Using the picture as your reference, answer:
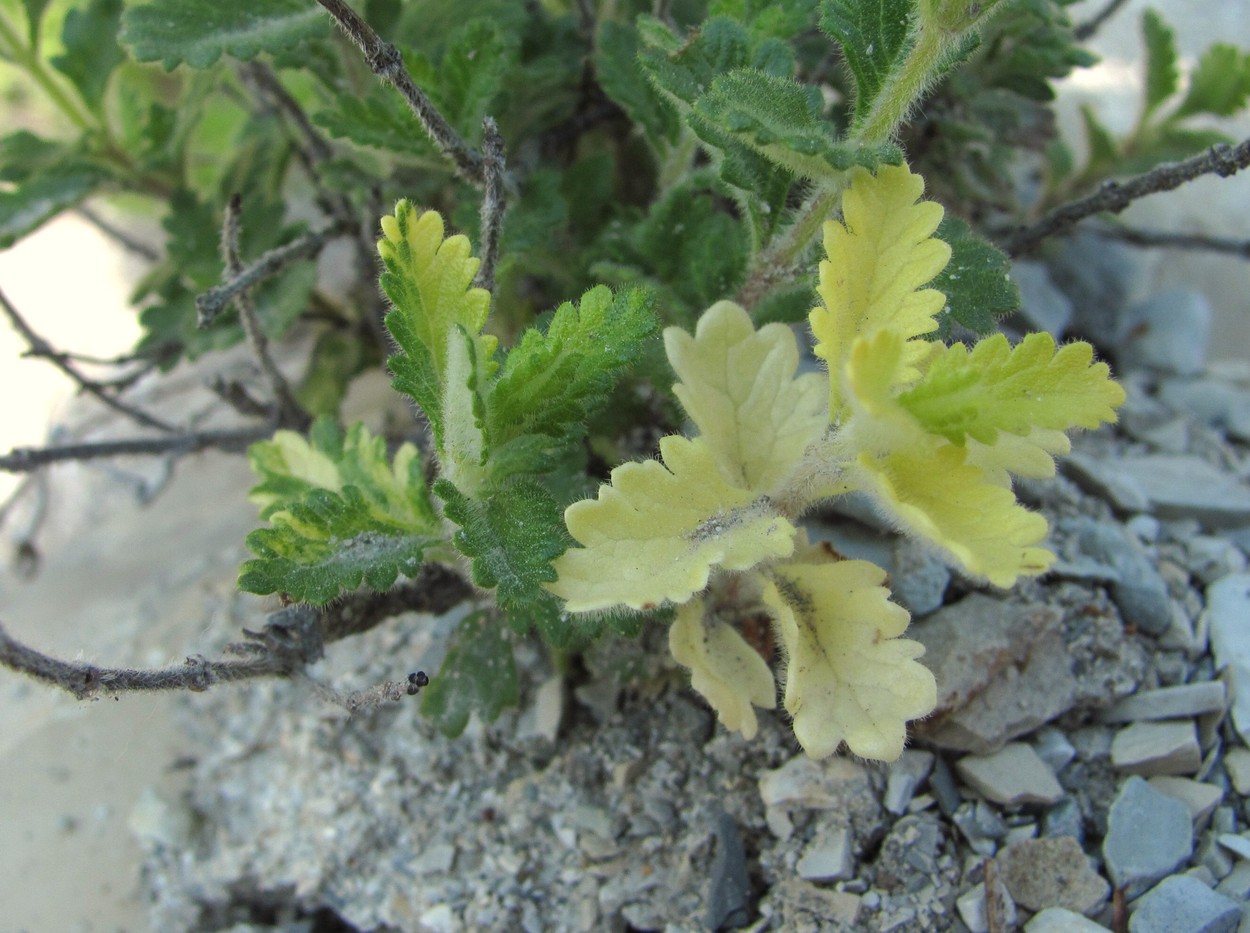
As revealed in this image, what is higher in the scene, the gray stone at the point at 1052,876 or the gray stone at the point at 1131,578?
the gray stone at the point at 1131,578

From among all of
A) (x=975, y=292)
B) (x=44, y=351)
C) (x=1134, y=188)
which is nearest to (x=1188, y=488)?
(x=1134, y=188)

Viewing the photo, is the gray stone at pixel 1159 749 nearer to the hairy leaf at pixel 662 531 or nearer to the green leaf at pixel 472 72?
the hairy leaf at pixel 662 531

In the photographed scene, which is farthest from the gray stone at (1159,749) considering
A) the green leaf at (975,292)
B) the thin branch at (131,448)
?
the thin branch at (131,448)

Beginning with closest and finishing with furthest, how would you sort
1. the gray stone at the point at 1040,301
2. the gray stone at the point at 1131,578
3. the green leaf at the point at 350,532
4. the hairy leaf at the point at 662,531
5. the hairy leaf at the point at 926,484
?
the hairy leaf at the point at 926,484 < the hairy leaf at the point at 662,531 < the green leaf at the point at 350,532 < the gray stone at the point at 1131,578 < the gray stone at the point at 1040,301

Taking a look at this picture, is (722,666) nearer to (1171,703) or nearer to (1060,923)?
(1060,923)

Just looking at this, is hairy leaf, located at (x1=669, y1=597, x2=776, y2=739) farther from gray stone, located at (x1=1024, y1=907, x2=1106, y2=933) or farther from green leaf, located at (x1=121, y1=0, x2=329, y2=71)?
green leaf, located at (x1=121, y1=0, x2=329, y2=71)

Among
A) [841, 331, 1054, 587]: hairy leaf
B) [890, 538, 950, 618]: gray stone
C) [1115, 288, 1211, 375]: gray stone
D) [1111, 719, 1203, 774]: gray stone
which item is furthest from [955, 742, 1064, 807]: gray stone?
[1115, 288, 1211, 375]: gray stone
